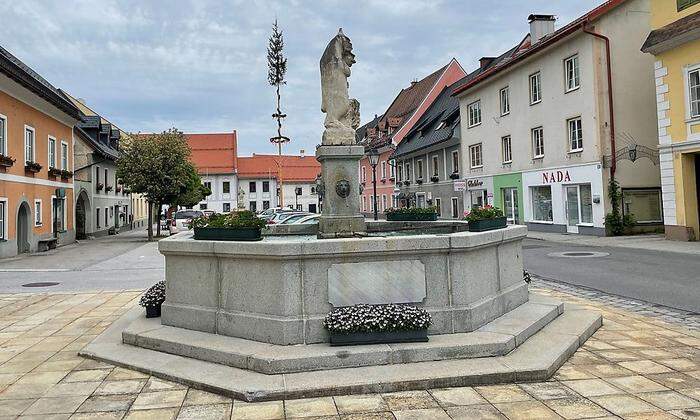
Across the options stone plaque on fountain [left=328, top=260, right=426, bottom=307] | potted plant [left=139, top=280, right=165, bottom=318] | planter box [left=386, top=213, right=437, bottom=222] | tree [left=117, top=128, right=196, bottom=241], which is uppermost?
tree [left=117, top=128, right=196, bottom=241]

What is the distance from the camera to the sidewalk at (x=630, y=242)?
693 inches

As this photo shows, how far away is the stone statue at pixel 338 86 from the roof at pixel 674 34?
15.9 m

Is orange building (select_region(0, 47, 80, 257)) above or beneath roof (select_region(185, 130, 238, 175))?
beneath

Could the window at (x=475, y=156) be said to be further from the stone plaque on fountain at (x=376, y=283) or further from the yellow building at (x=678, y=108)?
the stone plaque on fountain at (x=376, y=283)

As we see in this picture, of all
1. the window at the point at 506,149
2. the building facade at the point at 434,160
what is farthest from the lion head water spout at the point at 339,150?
the building facade at the point at 434,160

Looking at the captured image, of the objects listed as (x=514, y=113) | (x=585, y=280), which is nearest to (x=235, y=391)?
(x=585, y=280)

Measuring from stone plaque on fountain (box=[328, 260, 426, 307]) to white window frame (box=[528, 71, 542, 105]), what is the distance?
78.6 ft

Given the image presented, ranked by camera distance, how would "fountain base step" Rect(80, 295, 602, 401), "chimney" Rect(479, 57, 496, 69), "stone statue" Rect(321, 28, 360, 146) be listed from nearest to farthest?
"fountain base step" Rect(80, 295, 602, 401) → "stone statue" Rect(321, 28, 360, 146) → "chimney" Rect(479, 57, 496, 69)

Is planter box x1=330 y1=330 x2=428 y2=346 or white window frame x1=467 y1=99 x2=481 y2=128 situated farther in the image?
white window frame x1=467 y1=99 x2=481 y2=128

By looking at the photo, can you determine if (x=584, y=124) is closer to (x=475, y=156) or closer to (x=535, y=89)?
(x=535, y=89)

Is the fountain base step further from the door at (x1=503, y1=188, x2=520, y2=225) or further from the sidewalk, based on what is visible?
the door at (x1=503, y1=188, x2=520, y2=225)

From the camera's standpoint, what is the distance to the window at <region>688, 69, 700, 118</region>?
739 inches

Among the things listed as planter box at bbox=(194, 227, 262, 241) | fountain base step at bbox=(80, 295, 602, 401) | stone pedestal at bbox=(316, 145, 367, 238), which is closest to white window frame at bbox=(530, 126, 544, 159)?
stone pedestal at bbox=(316, 145, 367, 238)

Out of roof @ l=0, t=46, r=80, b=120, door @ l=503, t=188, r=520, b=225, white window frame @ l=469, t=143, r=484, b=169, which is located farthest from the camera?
white window frame @ l=469, t=143, r=484, b=169
